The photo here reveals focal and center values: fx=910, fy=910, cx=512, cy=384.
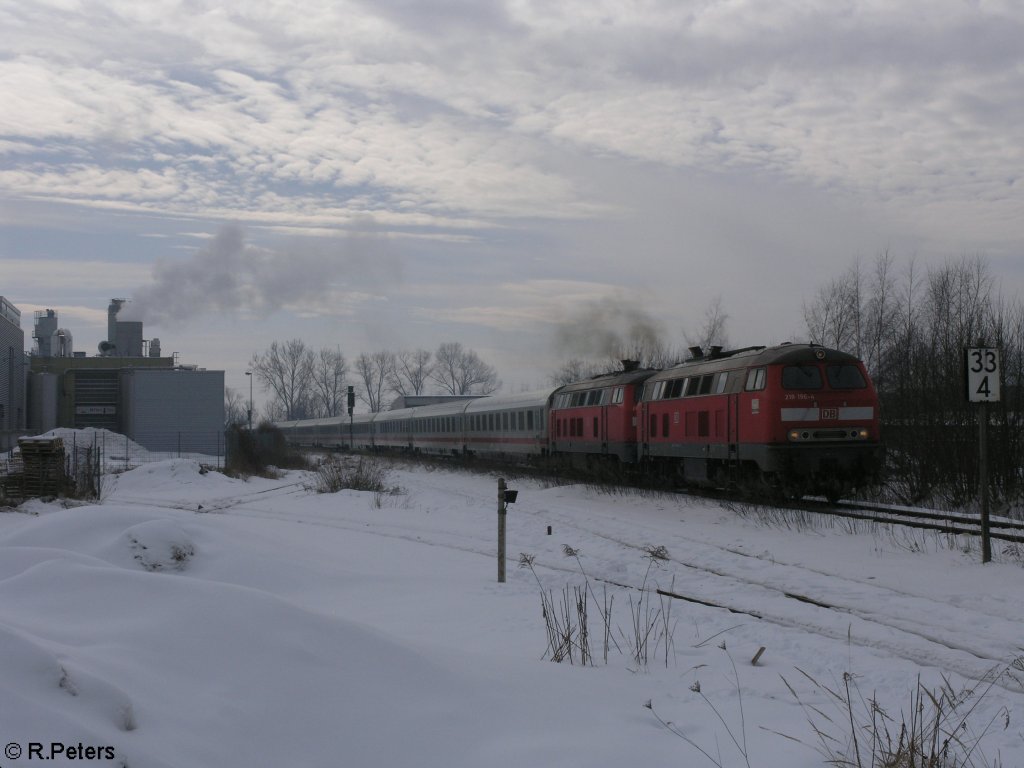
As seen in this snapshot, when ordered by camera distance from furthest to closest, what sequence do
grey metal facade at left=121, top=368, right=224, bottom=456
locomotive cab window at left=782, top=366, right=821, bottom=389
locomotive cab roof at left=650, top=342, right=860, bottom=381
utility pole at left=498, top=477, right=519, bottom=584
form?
grey metal facade at left=121, top=368, right=224, bottom=456 → locomotive cab roof at left=650, top=342, right=860, bottom=381 → locomotive cab window at left=782, top=366, right=821, bottom=389 → utility pole at left=498, top=477, right=519, bottom=584

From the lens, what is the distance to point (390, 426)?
198ft

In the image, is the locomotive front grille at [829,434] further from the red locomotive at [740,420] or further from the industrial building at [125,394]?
the industrial building at [125,394]

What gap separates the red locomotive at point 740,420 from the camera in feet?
56.6

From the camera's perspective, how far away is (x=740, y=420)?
1820cm

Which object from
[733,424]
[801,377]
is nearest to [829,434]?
[801,377]

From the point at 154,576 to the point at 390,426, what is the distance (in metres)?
54.3

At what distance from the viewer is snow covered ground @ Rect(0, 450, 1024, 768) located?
4277 mm

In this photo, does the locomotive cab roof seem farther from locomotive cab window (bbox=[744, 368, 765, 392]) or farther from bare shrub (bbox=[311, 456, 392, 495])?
bare shrub (bbox=[311, 456, 392, 495])

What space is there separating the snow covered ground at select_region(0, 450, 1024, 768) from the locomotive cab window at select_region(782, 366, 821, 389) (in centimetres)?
494

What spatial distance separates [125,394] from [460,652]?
5581 centimetres

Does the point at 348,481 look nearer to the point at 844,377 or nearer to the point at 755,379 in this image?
the point at 755,379

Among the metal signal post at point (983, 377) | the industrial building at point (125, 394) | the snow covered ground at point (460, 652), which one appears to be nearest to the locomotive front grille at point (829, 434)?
the snow covered ground at point (460, 652)

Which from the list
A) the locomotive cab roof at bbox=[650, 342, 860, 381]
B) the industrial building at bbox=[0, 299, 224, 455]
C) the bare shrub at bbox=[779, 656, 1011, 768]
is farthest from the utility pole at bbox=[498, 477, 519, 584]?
the industrial building at bbox=[0, 299, 224, 455]

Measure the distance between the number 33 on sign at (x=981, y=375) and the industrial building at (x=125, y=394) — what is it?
44.7m
